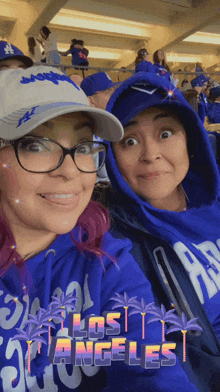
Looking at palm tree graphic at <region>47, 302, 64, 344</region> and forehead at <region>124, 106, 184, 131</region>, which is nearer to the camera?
palm tree graphic at <region>47, 302, 64, 344</region>

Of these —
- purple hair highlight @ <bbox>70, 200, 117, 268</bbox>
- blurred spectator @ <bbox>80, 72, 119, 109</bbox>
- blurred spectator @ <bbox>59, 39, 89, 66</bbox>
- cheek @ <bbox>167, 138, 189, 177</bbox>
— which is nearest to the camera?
purple hair highlight @ <bbox>70, 200, 117, 268</bbox>

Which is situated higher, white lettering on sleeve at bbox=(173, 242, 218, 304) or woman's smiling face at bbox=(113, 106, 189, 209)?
woman's smiling face at bbox=(113, 106, 189, 209)

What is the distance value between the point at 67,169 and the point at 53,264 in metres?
0.18

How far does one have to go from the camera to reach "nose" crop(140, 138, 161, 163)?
0.53m

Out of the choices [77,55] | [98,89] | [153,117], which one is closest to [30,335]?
[153,117]

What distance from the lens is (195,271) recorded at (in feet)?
1.77

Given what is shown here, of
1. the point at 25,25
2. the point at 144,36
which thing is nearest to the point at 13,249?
the point at 25,25

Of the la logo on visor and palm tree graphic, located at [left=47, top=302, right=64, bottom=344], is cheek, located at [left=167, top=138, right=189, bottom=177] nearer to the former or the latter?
the la logo on visor

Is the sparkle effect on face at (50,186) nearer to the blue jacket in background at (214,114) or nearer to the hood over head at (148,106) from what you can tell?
the hood over head at (148,106)

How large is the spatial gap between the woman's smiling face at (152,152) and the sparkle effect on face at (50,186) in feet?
0.54

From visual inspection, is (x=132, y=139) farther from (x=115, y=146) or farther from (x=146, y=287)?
(x=146, y=287)

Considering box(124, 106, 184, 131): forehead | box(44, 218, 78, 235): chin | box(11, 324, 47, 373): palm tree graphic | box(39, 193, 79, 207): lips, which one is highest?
box(124, 106, 184, 131): forehead

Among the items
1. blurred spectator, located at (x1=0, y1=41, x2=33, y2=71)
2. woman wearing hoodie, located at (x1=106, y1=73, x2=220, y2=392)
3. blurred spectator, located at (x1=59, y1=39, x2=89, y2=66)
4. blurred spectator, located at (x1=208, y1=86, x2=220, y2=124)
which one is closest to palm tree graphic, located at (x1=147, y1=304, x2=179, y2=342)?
woman wearing hoodie, located at (x1=106, y1=73, x2=220, y2=392)

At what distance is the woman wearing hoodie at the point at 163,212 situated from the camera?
0.52 m
